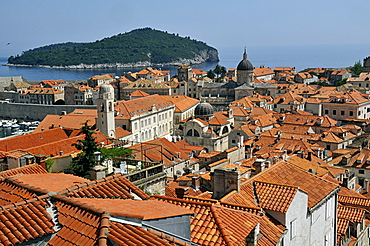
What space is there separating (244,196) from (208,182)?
20.6 ft

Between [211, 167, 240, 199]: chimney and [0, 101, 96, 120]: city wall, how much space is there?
228 feet

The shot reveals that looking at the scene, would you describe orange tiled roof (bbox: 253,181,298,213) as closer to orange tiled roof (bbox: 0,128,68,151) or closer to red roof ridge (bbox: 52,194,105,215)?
red roof ridge (bbox: 52,194,105,215)

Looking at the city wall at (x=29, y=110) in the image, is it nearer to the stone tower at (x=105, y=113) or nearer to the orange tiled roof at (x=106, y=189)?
the stone tower at (x=105, y=113)

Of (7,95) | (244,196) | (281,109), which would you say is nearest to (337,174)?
(244,196)

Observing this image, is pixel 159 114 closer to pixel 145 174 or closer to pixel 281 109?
pixel 281 109

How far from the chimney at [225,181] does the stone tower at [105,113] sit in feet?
102

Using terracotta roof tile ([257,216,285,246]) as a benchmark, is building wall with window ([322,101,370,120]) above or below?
below

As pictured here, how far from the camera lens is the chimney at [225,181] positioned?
433 inches

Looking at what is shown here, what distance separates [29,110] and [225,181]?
3109 inches

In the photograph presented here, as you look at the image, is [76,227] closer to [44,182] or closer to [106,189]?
[106,189]

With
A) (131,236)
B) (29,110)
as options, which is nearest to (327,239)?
(131,236)

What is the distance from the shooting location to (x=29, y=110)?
276ft

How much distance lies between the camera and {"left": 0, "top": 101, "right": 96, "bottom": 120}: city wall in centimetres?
7950

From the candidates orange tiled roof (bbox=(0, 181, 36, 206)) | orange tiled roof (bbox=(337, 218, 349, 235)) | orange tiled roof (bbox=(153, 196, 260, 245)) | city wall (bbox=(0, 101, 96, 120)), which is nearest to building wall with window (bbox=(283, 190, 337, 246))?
orange tiled roof (bbox=(337, 218, 349, 235))
